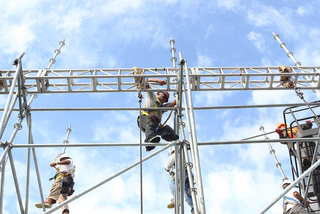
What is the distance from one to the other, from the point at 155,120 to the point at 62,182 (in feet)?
8.90

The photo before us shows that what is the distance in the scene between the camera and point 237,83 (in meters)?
9.21

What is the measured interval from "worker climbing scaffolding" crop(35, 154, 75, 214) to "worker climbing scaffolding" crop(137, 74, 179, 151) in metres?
2.04

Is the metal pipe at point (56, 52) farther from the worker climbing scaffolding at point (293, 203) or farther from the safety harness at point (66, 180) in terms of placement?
the worker climbing scaffolding at point (293, 203)

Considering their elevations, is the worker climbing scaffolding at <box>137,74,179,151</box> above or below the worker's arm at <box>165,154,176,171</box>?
above

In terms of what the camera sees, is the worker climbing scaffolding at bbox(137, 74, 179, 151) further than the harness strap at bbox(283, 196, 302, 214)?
Yes

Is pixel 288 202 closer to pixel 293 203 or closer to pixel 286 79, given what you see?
pixel 293 203

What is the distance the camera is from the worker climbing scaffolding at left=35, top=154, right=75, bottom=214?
25.8ft

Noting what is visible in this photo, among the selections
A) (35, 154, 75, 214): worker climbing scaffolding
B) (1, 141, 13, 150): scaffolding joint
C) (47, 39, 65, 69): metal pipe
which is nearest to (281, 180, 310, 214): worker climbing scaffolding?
(35, 154, 75, 214): worker climbing scaffolding

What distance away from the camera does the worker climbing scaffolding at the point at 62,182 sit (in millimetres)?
7863

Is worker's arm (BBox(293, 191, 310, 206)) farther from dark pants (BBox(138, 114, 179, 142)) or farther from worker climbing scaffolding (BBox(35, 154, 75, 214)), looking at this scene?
worker climbing scaffolding (BBox(35, 154, 75, 214))

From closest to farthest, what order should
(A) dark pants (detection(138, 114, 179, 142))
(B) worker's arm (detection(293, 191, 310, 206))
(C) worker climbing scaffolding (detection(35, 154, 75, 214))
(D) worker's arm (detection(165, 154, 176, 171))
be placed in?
(B) worker's arm (detection(293, 191, 310, 206)), (C) worker climbing scaffolding (detection(35, 154, 75, 214)), (A) dark pants (detection(138, 114, 179, 142)), (D) worker's arm (detection(165, 154, 176, 171))

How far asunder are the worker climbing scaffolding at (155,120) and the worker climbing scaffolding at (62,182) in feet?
6.69

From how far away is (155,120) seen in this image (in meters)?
8.45

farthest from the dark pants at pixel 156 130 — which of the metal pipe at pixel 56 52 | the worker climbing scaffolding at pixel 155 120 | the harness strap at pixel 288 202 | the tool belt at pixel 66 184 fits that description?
the metal pipe at pixel 56 52
